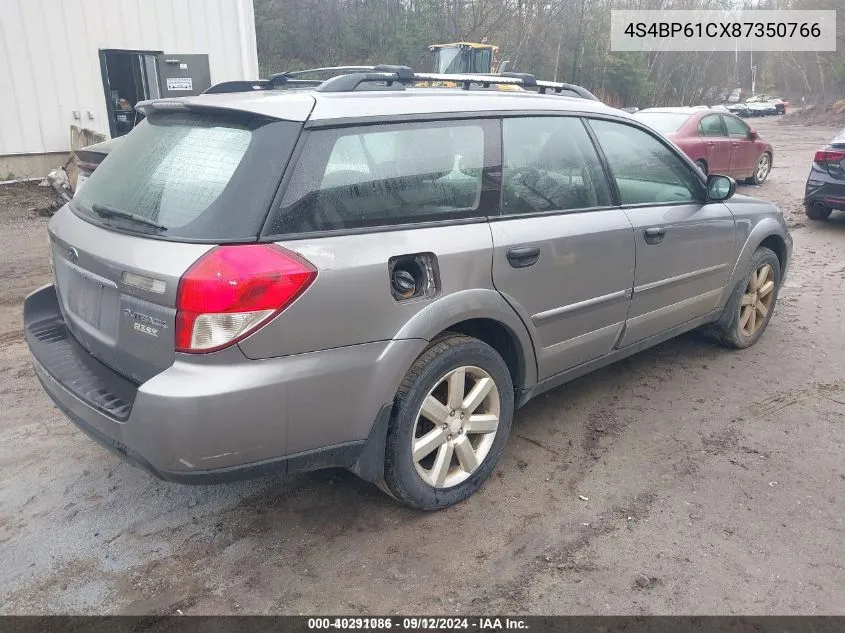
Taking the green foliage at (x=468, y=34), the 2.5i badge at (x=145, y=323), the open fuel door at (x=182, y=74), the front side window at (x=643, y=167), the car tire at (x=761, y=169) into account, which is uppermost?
the green foliage at (x=468, y=34)

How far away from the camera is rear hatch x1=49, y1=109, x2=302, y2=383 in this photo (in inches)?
90.0

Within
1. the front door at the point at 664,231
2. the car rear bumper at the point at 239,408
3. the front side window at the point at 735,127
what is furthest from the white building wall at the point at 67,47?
the front door at the point at 664,231

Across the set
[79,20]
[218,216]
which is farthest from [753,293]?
[79,20]

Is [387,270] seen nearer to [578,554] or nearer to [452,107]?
[452,107]

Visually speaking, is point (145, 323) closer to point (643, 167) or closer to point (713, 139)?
point (643, 167)

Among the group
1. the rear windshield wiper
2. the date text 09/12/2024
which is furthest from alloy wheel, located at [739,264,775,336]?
the rear windshield wiper

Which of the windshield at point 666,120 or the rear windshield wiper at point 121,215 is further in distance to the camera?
the windshield at point 666,120

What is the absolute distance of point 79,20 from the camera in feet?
35.7

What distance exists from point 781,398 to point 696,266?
96cm

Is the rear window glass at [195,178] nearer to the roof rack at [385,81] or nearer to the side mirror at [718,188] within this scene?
the roof rack at [385,81]

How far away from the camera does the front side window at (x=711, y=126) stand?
1159 centimetres

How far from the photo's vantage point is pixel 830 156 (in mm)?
8781

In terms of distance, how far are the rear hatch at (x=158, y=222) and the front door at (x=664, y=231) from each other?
197 cm

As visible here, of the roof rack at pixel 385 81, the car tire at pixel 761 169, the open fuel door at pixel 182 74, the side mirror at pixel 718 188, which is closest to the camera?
the roof rack at pixel 385 81
